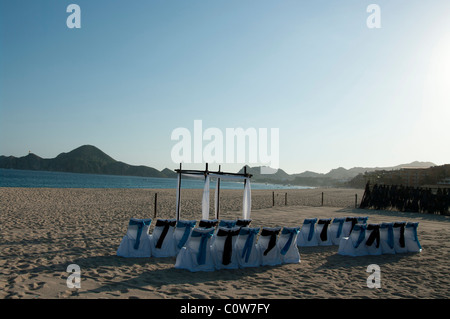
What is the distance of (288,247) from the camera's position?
6863 millimetres

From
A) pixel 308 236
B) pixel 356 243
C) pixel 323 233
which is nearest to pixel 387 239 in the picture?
pixel 356 243

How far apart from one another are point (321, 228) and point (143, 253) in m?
4.98

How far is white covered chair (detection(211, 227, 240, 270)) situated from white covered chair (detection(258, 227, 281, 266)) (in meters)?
0.68

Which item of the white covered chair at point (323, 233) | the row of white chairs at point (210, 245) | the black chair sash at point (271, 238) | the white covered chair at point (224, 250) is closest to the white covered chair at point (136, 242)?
the row of white chairs at point (210, 245)

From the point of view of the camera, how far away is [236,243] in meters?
6.45

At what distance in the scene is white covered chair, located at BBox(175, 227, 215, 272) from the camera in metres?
5.98

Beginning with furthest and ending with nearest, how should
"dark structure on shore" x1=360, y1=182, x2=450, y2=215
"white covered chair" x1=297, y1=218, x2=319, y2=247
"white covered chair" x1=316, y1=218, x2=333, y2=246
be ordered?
"dark structure on shore" x1=360, y1=182, x2=450, y2=215
"white covered chair" x1=316, y1=218, x2=333, y2=246
"white covered chair" x1=297, y1=218, x2=319, y2=247

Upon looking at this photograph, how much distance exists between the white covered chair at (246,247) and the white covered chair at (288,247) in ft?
2.40

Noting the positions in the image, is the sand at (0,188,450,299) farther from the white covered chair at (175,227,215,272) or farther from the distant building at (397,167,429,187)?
the distant building at (397,167,429,187)

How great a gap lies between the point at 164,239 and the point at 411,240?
641 cm

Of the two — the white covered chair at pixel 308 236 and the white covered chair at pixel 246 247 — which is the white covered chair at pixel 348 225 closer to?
the white covered chair at pixel 308 236

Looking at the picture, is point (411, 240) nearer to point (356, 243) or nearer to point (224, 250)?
point (356, 243)

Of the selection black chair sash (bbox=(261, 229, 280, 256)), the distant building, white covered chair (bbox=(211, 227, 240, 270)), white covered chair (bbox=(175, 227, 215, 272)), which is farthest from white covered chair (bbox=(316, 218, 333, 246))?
the distant building

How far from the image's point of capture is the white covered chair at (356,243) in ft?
25.4
